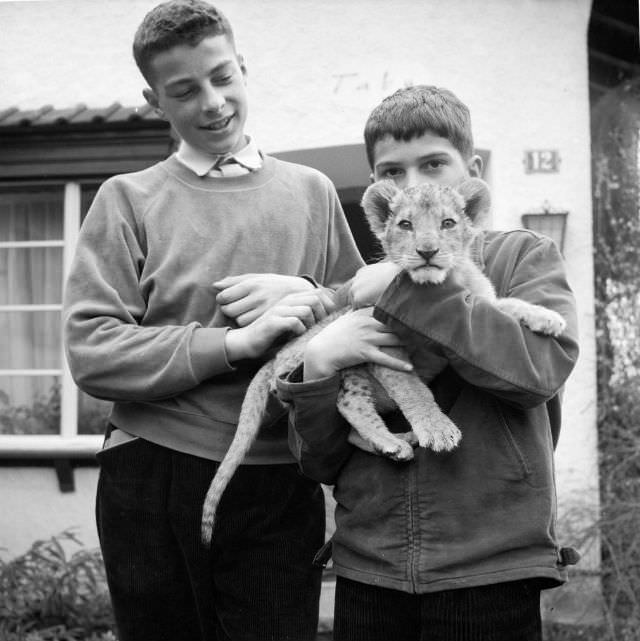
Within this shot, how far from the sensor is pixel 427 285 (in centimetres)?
218

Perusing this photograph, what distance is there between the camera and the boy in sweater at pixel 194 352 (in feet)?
8.18

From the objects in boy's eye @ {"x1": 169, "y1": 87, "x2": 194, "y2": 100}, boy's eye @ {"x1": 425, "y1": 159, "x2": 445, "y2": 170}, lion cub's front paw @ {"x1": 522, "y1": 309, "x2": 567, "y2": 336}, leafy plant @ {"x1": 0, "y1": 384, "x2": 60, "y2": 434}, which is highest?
boy's eye @ {"x1": 169, "y1": 87, "x2": 194, "y2": 100}

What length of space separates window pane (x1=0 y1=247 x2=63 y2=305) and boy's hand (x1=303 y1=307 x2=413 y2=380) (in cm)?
564

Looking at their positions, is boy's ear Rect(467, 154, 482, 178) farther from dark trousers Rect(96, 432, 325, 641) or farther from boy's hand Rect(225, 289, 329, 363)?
dark trousers Rect(96, 432, 325, 641)

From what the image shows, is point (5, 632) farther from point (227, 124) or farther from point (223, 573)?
point (227, 124)

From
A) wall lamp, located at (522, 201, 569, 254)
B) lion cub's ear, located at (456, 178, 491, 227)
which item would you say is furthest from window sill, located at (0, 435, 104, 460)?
lion cub's ear, located at (456, 178, 491, 227)

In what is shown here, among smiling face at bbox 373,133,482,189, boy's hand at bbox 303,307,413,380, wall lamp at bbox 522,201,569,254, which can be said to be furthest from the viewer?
wall lamp at bbox 522,201,569,254

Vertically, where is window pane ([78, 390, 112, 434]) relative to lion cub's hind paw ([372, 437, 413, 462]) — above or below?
below

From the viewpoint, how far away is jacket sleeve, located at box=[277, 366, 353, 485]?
88.5 inches

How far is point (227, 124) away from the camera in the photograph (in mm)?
2750

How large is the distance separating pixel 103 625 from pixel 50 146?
3.89 meters

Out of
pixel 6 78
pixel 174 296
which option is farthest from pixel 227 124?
pixel 6 78

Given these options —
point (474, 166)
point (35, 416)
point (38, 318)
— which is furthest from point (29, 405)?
point (474, 166)

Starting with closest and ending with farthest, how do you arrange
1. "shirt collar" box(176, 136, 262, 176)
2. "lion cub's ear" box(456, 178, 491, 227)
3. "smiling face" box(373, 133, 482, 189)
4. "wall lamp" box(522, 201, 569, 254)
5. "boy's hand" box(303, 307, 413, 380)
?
"boy's hand" box(303, 307, 413, 380), "lion cub's ear" box(456, 178, 491, 227), "smiling face" box(373, 133, 482, 189), "shirt collar" box(176, 136, 262, 176), "wall lamp" box(522, 201, 569, 254)
